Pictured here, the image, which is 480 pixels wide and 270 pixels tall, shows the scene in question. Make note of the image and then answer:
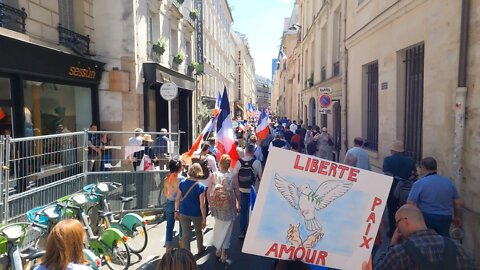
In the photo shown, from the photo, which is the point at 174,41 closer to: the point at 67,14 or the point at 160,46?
the point at 160,46

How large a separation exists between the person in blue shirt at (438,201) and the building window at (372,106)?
19.6 ft

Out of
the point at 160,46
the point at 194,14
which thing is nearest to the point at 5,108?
the point at 160,46

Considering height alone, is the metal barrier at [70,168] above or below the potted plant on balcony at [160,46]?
below

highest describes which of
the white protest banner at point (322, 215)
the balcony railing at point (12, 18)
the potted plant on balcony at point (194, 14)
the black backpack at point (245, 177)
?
the potted plant on balcony at point (194, 14)

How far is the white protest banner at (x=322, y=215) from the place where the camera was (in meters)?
2.65

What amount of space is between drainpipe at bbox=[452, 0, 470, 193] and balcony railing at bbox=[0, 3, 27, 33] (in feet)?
27.1

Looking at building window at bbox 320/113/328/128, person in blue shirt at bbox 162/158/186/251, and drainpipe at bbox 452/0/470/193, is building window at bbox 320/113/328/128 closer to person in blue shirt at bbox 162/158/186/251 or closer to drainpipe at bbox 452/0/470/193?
drainpipe at bbox 452/0/470/193

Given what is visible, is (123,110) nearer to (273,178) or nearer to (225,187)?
(225,187)

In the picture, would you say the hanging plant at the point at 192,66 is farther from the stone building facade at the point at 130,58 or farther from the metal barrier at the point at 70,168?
the metal barrier at the point at 70,168

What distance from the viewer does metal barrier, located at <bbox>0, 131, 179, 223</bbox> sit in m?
4.79

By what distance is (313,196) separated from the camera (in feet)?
8.73

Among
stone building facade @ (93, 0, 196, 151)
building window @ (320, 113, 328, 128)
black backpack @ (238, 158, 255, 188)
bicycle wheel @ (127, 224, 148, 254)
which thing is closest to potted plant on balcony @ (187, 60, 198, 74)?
stone building facade @ (93, 0, 196, 151)

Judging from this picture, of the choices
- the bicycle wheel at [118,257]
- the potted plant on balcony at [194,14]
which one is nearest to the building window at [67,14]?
the bicycle wheel at [118,257]

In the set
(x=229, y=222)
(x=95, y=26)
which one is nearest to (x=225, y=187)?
(x=229, y=222)
